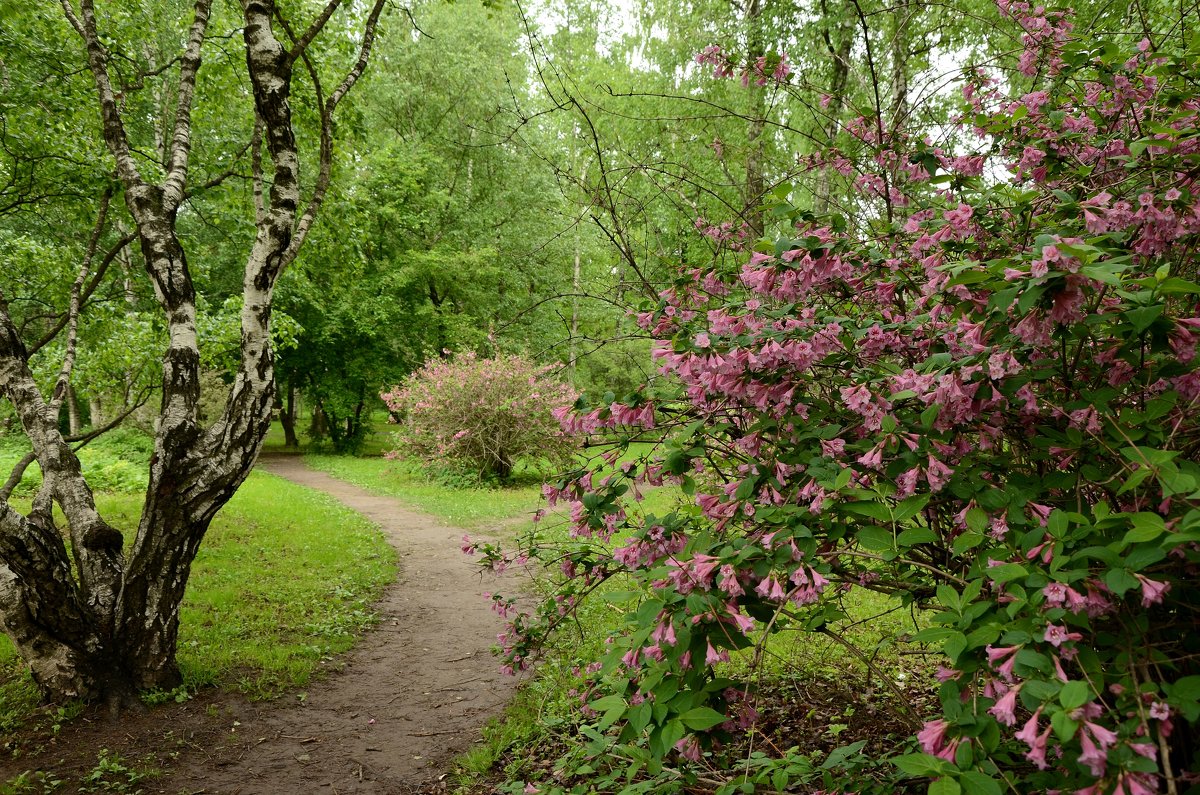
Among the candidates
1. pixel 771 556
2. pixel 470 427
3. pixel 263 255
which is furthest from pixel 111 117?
pixel 470 427

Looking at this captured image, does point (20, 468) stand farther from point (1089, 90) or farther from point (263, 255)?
point (1089, 90)

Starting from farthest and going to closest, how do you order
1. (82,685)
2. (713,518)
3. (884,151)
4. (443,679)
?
(443,679) → (82,685) → (884,151) → (713,518)

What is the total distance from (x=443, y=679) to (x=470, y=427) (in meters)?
10.5

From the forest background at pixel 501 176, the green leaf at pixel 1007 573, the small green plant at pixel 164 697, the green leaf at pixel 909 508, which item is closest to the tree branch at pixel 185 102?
the forest background at pixel 501 176

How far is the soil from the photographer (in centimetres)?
365

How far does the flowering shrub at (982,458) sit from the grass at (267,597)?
3.90 metres

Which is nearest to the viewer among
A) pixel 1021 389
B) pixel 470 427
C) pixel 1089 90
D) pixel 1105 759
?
pixel 1105 759

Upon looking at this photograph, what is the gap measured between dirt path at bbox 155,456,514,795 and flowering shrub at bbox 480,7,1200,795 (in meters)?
2.40

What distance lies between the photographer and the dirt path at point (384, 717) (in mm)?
3711

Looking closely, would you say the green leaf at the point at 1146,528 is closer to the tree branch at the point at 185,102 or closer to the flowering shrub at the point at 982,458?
the flowering shrub at the point at 982,458

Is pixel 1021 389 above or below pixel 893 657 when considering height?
above

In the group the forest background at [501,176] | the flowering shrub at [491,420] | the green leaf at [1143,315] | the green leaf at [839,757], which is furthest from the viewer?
the flowering shrub at [491,420]

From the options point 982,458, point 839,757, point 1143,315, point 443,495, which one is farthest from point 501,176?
point 1143,315

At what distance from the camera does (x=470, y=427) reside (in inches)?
605
